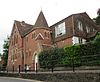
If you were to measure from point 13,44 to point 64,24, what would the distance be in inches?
679

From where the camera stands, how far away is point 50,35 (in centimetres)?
5238

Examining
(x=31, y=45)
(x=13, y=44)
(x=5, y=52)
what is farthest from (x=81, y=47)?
(x=5, y=52)

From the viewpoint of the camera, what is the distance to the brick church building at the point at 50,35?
47.3m

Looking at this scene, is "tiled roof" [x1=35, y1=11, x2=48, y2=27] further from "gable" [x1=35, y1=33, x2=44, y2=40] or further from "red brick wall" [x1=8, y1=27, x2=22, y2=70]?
"red brick wall" [x1=8, y1=27, x2=22, y2=70]

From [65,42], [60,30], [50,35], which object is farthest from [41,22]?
[65,42]

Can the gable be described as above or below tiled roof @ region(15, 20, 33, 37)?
Result: below

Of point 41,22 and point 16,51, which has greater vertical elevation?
point 41,22

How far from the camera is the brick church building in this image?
155 feet

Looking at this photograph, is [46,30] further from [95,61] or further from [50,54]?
[95,61]

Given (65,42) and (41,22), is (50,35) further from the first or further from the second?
(65,42)

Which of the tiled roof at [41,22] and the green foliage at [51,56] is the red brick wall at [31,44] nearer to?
the tiled roof at [41,22]

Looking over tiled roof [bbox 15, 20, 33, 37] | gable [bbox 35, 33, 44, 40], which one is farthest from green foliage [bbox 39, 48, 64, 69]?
tiled roof [bbox 15, 20, 33, 37]

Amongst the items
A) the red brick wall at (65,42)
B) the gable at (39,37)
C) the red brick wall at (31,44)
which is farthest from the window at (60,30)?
the gable at (39,37)

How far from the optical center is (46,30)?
51031mm
